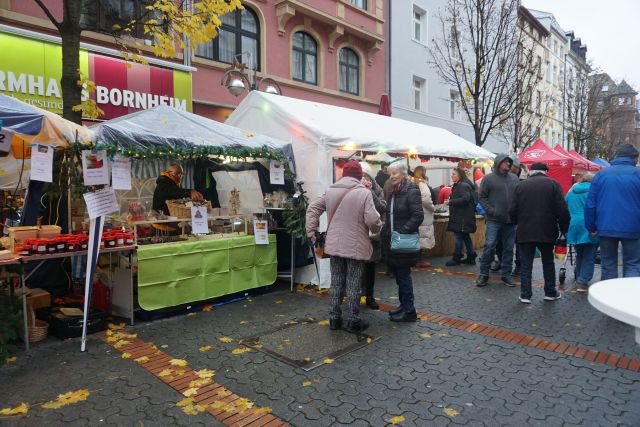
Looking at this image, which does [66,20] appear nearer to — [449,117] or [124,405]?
[124,405]

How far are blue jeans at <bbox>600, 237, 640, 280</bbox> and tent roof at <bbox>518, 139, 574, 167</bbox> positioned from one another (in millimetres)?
8598

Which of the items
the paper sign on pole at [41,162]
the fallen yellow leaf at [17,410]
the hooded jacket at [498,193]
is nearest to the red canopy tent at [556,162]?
the hooded jacket at [498,193]

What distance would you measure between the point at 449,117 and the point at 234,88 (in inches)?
553

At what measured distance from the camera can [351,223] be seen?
4.52 m

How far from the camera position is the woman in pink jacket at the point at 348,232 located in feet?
14.7

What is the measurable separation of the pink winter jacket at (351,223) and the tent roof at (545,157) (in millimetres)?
10506

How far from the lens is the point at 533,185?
5586mm

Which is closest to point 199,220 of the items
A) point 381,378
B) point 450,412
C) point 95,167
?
point 95,167

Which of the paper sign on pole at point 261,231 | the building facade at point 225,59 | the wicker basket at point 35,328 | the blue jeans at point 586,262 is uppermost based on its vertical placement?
the building facade at point 225,59

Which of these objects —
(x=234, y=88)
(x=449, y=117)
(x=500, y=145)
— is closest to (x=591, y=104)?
(x=500, y=145)

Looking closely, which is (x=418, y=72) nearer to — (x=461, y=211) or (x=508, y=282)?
(x=461, y=211)

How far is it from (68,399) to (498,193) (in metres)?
5.81

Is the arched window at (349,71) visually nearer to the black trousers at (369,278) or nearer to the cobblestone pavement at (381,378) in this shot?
the black trousers at (369,278)

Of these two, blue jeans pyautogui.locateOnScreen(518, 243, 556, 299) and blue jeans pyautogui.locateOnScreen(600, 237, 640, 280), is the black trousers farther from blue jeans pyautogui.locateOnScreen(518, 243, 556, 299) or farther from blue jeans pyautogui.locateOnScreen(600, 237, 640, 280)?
blue jeans pyautogui.locateOnScreen(600, 237, 640, 280)
